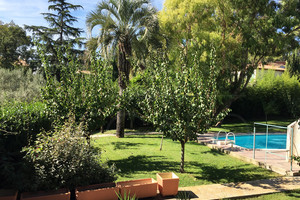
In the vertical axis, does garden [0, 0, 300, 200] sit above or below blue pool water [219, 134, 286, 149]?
above

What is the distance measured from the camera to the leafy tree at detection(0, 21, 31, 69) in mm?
26847

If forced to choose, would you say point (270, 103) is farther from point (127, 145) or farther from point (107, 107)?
point (107, 107)

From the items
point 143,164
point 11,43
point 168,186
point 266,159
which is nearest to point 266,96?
point 266,159

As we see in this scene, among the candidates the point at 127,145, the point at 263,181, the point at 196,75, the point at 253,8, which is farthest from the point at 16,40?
the point at 263,181

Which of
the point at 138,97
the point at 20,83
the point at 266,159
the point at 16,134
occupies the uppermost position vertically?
the point at 20,83

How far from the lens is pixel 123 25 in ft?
39.4

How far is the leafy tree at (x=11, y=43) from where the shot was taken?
26.8 m

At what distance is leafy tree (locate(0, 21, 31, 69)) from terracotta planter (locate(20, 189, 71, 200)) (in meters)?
26.3

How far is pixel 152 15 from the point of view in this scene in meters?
→ 12.1

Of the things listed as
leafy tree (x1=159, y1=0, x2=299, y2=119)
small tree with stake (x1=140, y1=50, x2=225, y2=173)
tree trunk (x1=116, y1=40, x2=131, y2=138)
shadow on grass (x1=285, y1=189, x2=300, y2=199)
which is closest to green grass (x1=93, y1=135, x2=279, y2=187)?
shadow on grass (x1=285, y1=189, x2=300, y2=199)

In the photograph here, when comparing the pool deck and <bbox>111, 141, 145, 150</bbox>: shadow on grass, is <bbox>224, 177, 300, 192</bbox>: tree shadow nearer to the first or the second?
the pool deck

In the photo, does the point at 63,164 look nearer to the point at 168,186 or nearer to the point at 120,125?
the point at 168,186

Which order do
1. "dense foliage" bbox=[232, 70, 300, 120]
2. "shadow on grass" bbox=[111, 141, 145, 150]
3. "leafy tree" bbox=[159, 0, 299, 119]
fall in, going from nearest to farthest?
"shadow on grass" bbox=[111, 141, 145, 150], "leafy tree" bbox=[159, 0, 299, 119], "dense foliage" bbox=[232, 70, 300, 120]

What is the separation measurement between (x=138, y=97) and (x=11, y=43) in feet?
83.5
